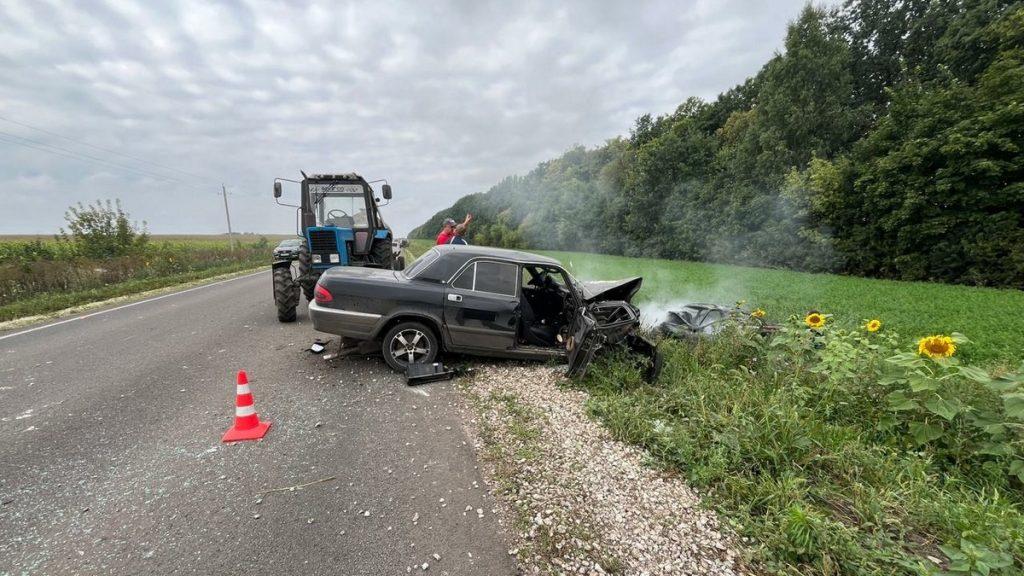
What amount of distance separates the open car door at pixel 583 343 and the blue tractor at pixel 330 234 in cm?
492

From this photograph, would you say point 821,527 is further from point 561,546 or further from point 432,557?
point 432,557

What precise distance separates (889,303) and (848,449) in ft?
25.8

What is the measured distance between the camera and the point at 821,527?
2.01 metres

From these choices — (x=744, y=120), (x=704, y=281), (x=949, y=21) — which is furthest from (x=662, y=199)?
(x=704, y=281)

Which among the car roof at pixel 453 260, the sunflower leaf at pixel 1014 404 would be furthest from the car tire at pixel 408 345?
the sunflower leaf at pixel 1014 404

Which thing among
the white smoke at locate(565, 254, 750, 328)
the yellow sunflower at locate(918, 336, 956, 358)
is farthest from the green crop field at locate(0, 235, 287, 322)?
the yellow sunflower at locate(918, 336, 956, 358)

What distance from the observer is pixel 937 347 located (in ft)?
8.93

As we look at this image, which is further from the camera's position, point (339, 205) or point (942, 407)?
point (339, 205)

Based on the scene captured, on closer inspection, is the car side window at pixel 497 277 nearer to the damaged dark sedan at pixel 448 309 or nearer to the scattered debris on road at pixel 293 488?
the damaged dark sedan at pixel 448 309

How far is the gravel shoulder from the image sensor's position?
6.54 feet

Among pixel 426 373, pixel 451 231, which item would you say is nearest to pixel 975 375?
pixel 426 373

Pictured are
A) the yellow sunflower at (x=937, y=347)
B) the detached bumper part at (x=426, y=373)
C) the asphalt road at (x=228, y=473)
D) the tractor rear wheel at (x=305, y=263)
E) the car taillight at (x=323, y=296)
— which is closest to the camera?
the asphalt road at (x=228, y=473)

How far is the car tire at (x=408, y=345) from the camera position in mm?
4375

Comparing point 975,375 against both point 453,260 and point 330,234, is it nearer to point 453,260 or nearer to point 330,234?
point 453,260
